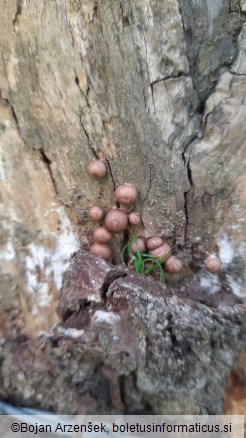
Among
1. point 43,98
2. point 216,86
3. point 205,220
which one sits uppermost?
point 43,98

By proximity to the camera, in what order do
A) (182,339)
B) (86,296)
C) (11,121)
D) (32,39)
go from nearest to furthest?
(182,339) → (86,296) → (32,39) → (11,121)

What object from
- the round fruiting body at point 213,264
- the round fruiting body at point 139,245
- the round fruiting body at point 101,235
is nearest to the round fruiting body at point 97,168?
the round fruiting body at point 101,235

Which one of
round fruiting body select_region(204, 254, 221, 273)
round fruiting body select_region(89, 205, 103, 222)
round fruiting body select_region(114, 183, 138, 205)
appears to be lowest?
round fruiting body select_region(204, 254, 221, 273)

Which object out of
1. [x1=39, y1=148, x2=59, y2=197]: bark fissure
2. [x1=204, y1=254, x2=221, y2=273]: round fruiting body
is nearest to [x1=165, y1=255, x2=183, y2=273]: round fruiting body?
[x1=204, y1=254, x2=221, y2=273]: round fruiting body

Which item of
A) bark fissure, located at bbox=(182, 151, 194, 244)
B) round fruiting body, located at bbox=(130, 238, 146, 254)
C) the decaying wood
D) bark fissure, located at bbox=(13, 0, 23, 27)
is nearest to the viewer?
the decaying wood

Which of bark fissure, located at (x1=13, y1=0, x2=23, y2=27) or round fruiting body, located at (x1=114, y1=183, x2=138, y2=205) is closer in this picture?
bark fissure, located at (x1=13, y1=0, x2=23, y2=27)

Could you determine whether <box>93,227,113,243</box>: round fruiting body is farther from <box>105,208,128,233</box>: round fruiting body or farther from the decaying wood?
the decaying wood

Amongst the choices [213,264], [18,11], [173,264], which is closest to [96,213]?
[173,264]

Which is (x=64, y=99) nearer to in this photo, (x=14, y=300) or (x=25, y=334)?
(x=14, y=300)

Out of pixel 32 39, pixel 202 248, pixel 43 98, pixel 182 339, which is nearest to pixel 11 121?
pixel 43 98
